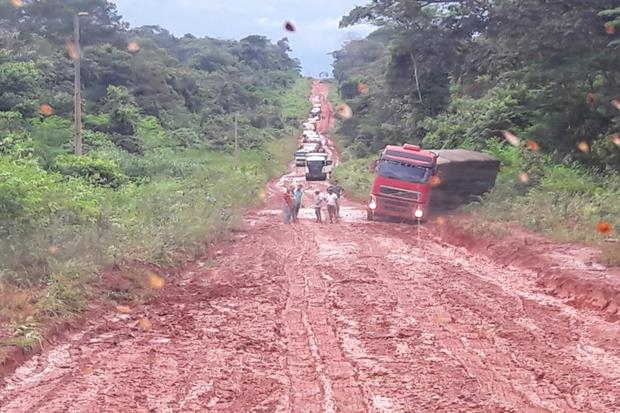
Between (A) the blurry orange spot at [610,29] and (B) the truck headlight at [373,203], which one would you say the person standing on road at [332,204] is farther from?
(A) the blurry orange spot at [610,29]

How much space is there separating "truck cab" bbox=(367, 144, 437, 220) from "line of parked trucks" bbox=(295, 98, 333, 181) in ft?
89.6

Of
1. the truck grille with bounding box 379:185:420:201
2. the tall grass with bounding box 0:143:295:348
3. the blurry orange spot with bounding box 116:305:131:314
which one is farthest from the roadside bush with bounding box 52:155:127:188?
the blurry orange spot with bounding box 116:305:131:314

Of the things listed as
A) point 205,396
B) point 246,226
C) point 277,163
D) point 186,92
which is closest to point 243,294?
point 205,396

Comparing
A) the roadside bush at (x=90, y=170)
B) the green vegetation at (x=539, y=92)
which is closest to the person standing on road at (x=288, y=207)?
the roadside bush at (x=90, y=170)

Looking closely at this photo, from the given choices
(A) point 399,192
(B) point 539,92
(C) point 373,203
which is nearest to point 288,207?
(C) point 373,203

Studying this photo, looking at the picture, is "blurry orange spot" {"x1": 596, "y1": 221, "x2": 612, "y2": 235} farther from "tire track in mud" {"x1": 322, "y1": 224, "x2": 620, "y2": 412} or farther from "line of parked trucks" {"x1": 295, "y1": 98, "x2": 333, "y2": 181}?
"line of parked trucks" {"x1": 295, "y1": 98, "x2": 333, "y2": 181}

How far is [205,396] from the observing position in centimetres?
734

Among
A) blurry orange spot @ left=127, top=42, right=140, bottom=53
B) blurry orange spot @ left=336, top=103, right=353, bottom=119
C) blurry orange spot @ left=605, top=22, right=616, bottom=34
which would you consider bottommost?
blurry orange spot @ left=336, top=103, right=353, bottom=119

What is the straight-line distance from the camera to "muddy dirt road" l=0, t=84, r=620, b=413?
23.7ft

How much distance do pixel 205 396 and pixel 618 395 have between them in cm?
382

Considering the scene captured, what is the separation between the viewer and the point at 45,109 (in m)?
33.2

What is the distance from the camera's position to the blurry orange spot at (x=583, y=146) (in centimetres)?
2770

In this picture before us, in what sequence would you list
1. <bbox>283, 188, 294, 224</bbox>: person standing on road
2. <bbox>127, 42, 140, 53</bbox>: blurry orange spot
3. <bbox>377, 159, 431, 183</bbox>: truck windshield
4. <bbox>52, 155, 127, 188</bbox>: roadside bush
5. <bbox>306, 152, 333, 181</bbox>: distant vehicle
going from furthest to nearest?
<bbox>127, 42, 140, 53</bbox>: blurry orange spot
<bbox>306, 152, 333, 181</bbox>: distant vehicle
<bbox>377, 159, 431, 183</bbox>: truck windshield
<bbox>283, 188, 294, 224</bbox>: person standing on road
<bbox>52, 155, 127, 188</bbox>: roadside bush

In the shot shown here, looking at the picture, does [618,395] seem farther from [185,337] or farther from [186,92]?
[186,92]
